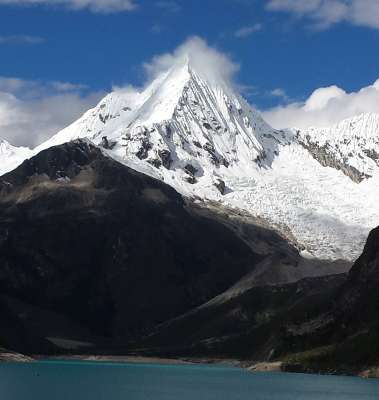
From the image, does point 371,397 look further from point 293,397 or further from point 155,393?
point 155,393

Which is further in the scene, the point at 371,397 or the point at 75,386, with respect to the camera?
the point at 75,386

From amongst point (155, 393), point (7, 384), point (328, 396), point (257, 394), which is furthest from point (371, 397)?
point (7, 384)

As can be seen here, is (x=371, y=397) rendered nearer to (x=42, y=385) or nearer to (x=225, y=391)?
(x=225, y=391)

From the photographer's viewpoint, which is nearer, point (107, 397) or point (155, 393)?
point (107, 397)

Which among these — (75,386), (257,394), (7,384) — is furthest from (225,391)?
(7,384)

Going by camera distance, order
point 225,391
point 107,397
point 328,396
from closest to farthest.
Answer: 1. point 107,397
2. point 328,396
3. point 225,391

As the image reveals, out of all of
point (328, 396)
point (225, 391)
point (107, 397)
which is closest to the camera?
point (107, 397)

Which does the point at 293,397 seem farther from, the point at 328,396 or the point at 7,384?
the point at 7,384
